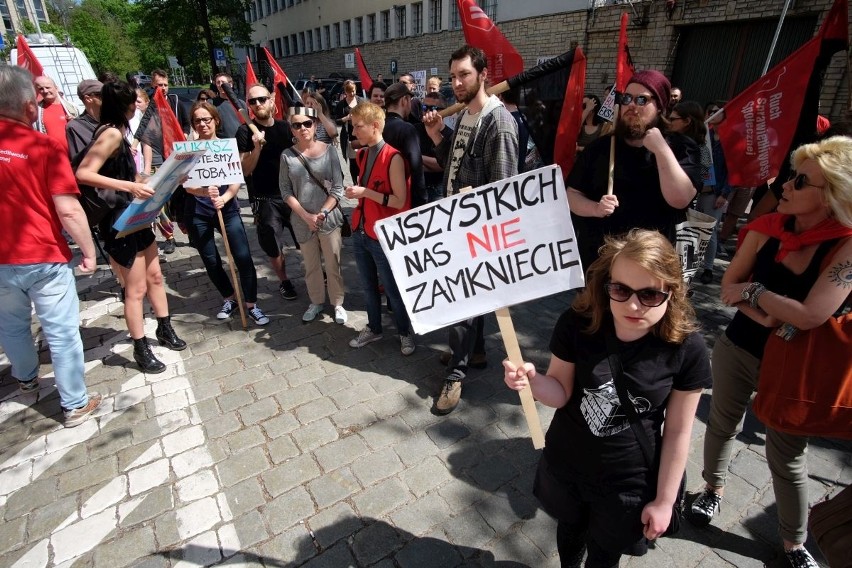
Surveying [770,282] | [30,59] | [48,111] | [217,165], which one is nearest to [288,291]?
[217,165]

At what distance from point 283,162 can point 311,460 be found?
274 cm

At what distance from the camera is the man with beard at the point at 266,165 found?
482 cm

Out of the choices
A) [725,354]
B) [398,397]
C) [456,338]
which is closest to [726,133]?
[725,354]

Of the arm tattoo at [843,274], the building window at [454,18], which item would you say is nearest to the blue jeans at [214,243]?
the arm tattoo at [843,274]

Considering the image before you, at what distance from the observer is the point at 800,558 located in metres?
2.21

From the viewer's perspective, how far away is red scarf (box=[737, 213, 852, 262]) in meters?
1.74

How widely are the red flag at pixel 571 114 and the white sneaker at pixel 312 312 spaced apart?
9.40 feet

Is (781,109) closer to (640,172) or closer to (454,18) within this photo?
(640,172)

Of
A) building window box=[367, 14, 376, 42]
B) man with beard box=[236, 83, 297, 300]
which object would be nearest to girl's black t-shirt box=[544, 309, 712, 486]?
man with beard box=[236, 83, 297, 300]

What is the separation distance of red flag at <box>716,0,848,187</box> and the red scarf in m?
1.64

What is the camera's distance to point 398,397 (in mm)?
3562

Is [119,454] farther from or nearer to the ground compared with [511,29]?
nearer to the ground

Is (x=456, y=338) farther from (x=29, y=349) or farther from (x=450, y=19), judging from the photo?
(x=450, y=19)

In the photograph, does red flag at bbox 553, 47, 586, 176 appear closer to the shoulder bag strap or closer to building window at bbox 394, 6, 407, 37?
the shoulder bag strap
